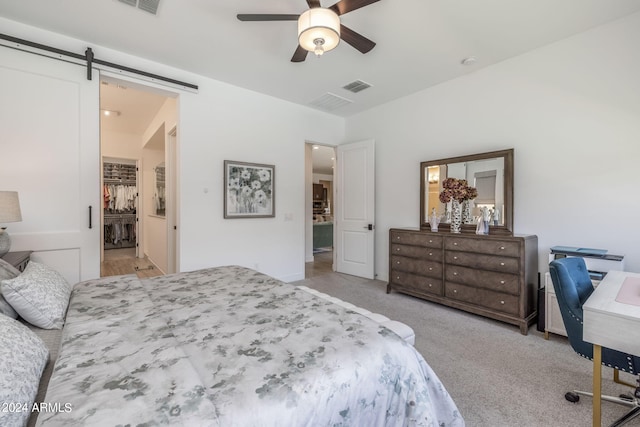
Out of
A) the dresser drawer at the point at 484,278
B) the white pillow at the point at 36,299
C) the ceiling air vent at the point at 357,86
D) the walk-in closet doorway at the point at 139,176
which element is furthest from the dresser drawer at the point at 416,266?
the white pillow at the point at 36,299

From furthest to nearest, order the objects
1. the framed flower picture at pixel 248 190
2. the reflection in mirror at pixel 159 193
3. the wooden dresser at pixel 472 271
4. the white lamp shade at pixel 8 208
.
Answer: the reflection in mirror at pixel 159 193, the framed flower picture at pixel 248 190, the wooden dresser at pixel 472 271, the white lamp shade at pixel 8 208

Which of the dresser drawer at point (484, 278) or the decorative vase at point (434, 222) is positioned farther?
the decorative vase at point (434, 222)

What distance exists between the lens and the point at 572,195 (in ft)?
9.41

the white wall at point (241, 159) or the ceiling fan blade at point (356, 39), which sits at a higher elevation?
the ceiling fan blade at point (356, 39)

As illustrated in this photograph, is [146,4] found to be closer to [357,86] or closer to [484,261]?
[357,86]

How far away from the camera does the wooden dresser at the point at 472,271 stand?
2803 mm

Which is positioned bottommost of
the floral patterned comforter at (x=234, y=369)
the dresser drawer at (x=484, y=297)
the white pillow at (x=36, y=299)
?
the dresser drawer at (x=484, y=297)

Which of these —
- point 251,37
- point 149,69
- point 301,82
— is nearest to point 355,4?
point 251,37

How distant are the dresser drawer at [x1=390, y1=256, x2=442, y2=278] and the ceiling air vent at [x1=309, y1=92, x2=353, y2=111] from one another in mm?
2561

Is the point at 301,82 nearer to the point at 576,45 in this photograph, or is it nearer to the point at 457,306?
the point at 576,45

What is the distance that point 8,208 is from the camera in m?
2.12

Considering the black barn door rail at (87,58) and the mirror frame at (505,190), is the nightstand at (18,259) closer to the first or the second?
the black barn door rail at (87,58)

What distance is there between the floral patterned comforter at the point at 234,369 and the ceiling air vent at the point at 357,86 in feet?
10.6

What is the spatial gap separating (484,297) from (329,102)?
3.49 meters
